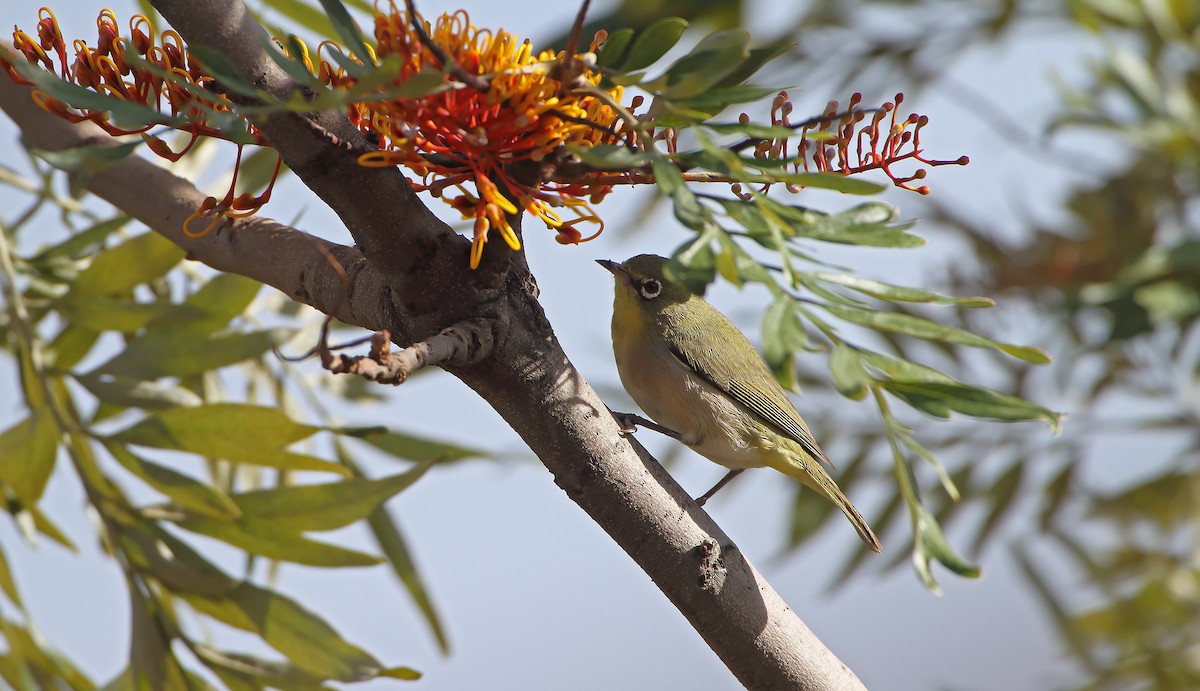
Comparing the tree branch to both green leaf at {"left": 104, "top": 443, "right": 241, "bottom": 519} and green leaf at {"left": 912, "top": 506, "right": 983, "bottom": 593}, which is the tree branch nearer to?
green leaf at {"left": 104, "top": 443, "right": 241, "bottom": 519}

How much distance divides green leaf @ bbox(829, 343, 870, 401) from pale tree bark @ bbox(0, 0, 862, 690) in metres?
0.32

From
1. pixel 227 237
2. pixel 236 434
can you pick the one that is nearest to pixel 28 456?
pixel 236 434

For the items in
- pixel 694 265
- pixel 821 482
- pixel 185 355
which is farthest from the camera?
pixel 821 482

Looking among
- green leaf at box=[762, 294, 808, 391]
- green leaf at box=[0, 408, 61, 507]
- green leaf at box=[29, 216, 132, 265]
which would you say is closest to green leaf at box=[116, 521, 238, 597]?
green leaf at box=[0, 408, 61, 507]

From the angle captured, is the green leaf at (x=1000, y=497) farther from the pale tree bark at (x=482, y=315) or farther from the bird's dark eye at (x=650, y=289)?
the pale tree bark at (x=482, y=315)

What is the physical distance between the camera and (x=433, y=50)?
76 cm

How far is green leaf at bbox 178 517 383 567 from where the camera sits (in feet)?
4.71

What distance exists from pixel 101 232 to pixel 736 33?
4.14 feet

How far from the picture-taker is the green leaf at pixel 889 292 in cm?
79

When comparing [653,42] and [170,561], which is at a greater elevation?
[170,561]

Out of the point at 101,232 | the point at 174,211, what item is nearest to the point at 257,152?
the point at 101,232

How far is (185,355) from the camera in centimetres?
158

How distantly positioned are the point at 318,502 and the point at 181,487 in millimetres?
187

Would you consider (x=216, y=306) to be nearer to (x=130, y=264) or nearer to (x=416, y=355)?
(x=130, y=264)
